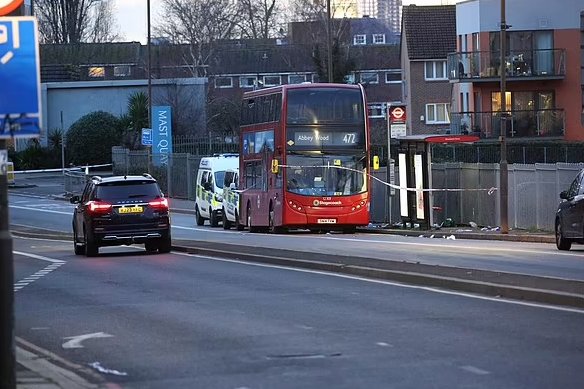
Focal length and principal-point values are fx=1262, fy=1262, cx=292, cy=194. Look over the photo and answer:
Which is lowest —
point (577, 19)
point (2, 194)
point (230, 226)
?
point (230, 226)

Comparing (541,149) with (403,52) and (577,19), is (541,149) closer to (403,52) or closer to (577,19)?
(577,19)

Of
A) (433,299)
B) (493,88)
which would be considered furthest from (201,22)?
(433,299)

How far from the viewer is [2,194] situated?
8172 millimetres

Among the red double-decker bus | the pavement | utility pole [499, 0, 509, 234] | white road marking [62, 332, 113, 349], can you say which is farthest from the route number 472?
white road marking [62, 332, 113, 349]

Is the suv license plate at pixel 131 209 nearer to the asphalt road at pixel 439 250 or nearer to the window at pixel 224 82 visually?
the asphalt road at pixel 439 250

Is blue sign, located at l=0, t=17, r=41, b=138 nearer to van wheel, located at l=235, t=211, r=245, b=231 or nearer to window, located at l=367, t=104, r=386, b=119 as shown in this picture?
van wheel, located at l=235, t=211, r=245, b=231

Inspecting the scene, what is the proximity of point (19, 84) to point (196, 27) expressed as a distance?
8573 centimetres

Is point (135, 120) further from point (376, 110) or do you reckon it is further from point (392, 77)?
point (392, 77)

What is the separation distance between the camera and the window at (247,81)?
104 m

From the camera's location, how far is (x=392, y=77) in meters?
105

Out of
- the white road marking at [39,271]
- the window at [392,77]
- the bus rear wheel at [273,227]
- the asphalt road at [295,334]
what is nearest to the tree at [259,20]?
the window at [392,77]

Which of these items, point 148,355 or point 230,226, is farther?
point 230,226

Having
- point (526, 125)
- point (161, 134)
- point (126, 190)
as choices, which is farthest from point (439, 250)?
point (161, 134)

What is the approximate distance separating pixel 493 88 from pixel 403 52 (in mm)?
24581
